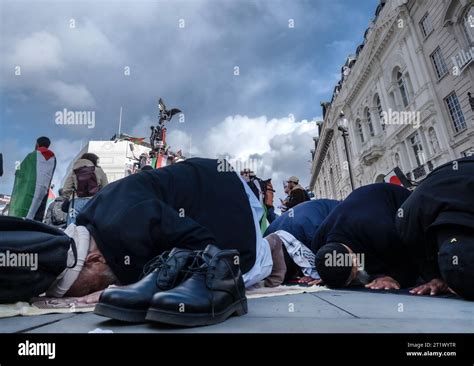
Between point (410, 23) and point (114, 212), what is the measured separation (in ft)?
69.5

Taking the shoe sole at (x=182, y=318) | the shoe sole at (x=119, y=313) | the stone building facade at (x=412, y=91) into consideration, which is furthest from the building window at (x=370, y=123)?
the shoe sole at (x=119, y=313)

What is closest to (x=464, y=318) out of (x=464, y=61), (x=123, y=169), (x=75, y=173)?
(x=75, y=173)

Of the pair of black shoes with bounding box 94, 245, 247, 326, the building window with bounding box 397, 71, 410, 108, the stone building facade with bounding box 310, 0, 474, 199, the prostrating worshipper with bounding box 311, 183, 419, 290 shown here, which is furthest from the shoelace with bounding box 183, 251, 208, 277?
the building window with bounding box 397, 71, 410, 108

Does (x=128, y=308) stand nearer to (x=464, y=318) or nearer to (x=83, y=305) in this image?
(x=83, y=305)

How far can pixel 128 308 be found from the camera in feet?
3.43

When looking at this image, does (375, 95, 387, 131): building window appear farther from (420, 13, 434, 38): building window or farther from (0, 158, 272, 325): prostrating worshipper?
(0, 158, 272, 325): prostrating worshipper

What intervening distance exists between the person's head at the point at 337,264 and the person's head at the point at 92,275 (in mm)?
1580

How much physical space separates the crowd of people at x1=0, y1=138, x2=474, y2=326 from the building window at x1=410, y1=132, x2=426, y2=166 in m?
17.6

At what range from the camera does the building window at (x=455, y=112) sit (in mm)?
14115

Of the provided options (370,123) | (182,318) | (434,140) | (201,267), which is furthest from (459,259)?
(370,123)

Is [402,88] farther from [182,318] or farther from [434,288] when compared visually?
[182,318]

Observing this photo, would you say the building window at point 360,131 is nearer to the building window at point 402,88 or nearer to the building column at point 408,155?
the building window at point 402,88

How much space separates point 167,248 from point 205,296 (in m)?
0.56

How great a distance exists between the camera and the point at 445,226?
165 centimetres
